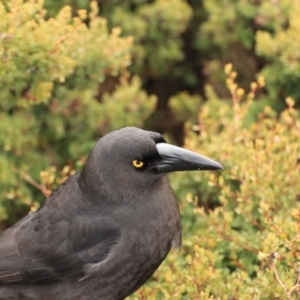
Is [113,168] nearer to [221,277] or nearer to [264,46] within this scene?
[221,277]

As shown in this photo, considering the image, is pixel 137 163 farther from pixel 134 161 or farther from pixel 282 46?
pixel 282 46

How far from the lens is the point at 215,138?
384 centimetres

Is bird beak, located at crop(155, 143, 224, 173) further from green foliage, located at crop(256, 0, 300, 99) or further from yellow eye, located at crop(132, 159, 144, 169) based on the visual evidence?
green foliage, located at crop(256, 0, 300, 99)

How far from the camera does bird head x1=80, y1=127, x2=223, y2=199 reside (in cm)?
294

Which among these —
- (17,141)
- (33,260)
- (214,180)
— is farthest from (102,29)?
(33,260)

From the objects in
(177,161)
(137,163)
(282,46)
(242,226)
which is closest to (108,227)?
(137,163)

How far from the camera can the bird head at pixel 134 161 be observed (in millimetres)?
2939

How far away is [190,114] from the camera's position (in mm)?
5109

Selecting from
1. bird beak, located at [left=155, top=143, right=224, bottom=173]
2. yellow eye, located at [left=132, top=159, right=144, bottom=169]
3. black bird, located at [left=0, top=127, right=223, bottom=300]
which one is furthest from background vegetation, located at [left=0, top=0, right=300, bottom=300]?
yellow eye, located at [left=132, top=159, right=144, bottom=169]

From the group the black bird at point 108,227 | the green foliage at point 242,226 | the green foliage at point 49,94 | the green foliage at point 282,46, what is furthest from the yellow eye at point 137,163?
the green foliage at point 282,46

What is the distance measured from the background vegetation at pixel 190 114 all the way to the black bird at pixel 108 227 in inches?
8.4

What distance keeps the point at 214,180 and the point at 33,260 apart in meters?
0.92

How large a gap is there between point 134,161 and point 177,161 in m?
0.18

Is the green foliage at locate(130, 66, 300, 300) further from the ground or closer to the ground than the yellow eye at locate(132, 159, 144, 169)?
closer to the ground
